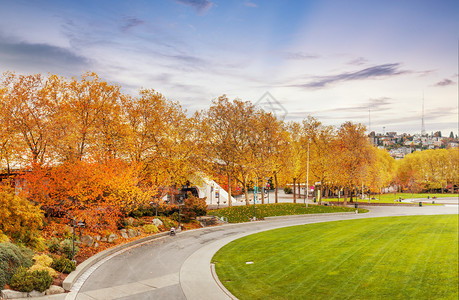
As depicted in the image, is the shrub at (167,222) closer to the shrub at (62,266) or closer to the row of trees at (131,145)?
the row of trees at (131,145)

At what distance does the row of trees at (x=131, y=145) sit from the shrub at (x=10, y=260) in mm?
6984

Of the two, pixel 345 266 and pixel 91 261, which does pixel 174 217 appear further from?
pixel 345 266

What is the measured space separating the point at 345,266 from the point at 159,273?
35.6 ft

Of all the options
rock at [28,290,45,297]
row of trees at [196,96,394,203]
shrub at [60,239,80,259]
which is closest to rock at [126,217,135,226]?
shrub at [60,239,80,259]

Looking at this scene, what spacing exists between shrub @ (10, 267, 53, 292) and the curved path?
1.34 m

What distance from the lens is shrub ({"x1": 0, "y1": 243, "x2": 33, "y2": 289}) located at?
1479 cm

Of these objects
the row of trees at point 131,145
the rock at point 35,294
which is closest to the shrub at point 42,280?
the rock at point 35,294

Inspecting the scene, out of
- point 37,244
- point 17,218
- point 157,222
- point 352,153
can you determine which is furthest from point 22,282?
point 352,153

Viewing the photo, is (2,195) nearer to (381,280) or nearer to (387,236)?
(381,280)

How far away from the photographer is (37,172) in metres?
24.9

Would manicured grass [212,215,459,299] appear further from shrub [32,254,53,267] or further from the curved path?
shrub [32,254,53,267]

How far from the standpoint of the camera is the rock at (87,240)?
23.6 m

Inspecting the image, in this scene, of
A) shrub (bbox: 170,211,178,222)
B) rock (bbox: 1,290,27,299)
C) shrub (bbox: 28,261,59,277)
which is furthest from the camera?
shrub (bbox: 170,211,178,222)

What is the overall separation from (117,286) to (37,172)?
13641mm
